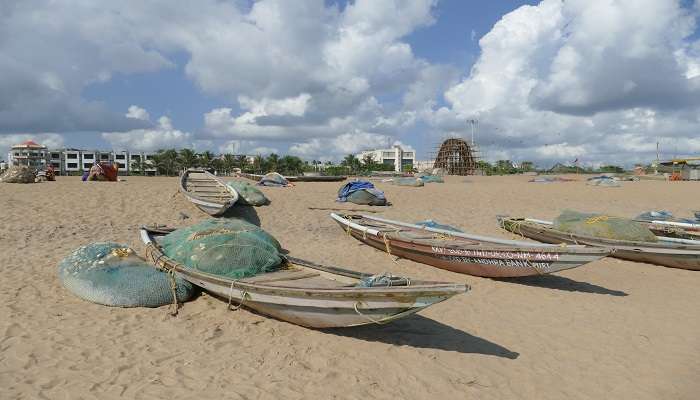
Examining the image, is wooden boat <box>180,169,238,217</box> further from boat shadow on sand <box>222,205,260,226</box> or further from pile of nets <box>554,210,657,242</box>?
pile of nets <box>554,210,657,242</box>

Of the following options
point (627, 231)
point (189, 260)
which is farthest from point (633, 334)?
point (189, 260)

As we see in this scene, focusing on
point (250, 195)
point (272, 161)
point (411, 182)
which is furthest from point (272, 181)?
point (272, 161)

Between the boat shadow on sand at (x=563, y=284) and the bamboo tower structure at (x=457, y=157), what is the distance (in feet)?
192

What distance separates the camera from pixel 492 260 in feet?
26.2

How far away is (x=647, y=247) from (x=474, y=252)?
4.69m

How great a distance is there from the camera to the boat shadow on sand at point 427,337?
5556 millimetres

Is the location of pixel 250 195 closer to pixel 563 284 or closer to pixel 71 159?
pixel 563 284

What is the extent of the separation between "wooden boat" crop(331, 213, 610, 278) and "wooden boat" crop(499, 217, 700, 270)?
2.60 metres

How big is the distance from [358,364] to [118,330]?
302 cm

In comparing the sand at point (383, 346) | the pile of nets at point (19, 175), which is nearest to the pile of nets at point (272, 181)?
the pile of nets at point (19, 175)

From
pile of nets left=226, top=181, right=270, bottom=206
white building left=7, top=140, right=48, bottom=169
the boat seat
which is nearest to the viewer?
the boat seat

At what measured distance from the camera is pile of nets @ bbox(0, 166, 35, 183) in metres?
19.6

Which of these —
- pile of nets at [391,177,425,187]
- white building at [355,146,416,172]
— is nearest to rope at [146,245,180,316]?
pile of nets at [391,177,425,187]

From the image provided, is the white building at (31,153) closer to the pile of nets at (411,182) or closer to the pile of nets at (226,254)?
the pile of nets at (411,182)
